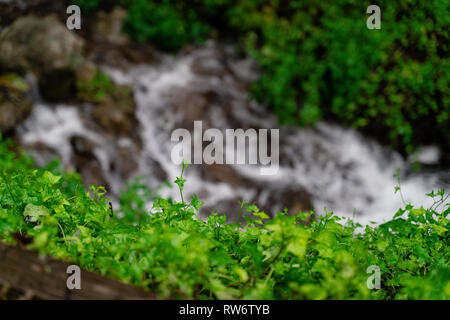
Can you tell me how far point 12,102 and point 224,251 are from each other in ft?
15.4

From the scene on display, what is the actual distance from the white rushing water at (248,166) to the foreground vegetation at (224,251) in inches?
126

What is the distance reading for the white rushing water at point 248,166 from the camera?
5223 millimetres

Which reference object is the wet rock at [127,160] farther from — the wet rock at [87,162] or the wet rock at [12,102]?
the wet rock at [12,102]

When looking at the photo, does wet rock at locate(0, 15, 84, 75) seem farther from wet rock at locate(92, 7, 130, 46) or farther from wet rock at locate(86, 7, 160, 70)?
wet rock at locate(92, 7, 130, 46)

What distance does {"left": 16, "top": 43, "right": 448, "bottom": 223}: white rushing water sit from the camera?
5223 millimetres

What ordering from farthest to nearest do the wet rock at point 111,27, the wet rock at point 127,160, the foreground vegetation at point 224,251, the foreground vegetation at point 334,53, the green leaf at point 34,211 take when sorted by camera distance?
1. the wet rock at point 111,27
2. the wet rock at point 127,160
3. the foreground vegetation at point 334,53
4. the green leaf at point 34,211
5. the foreground vegetation at point 224,251

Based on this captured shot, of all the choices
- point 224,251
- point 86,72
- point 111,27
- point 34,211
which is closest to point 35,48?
point 86,72

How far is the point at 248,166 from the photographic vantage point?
581 cm

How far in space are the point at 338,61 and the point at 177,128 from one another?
9.65ft

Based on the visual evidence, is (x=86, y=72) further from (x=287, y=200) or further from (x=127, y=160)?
(x=287, y=200)

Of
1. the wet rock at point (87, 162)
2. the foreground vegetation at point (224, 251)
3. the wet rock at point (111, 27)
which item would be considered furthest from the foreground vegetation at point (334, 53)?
the foreground vegetation at point (224, 251)

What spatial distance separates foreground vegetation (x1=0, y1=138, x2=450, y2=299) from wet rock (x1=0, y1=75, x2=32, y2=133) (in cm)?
336

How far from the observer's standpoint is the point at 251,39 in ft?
23.4
